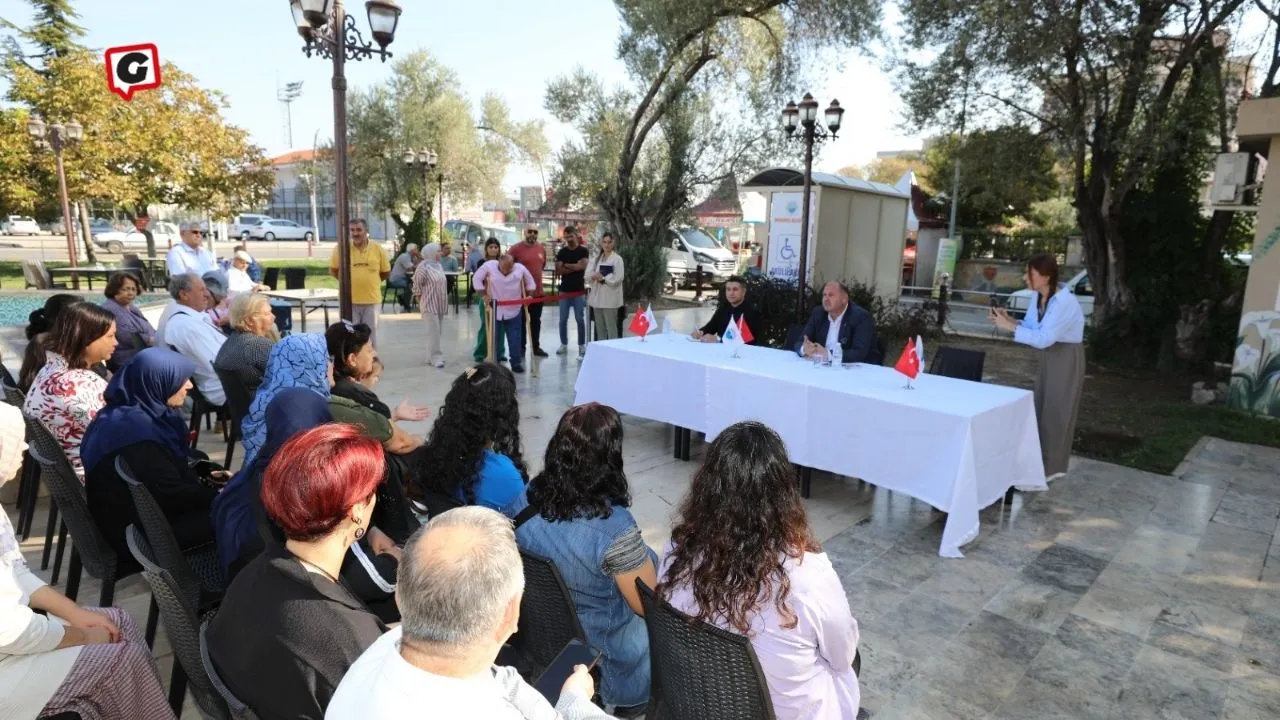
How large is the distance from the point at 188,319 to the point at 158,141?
13.7 meters

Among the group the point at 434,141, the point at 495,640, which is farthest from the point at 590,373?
the point at 434,141

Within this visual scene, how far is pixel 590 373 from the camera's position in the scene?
5.87 meters

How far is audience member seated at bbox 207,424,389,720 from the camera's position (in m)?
1.48

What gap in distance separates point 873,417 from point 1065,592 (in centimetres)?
122

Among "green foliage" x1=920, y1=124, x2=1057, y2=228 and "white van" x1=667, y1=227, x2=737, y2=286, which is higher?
"green foliage" x1=920, y1=124, x2=1057, y2=228

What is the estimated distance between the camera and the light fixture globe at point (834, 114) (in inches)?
411

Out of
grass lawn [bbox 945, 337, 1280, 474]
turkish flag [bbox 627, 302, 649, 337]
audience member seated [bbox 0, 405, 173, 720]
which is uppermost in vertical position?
turkish flag [bbox 627, 302, 649, 337]

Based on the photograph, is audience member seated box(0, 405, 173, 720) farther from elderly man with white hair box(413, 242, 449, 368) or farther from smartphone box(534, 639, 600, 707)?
elderly man with white hair box(413, 242, 449, 368)

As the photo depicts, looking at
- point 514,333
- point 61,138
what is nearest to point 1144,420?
point 514,333

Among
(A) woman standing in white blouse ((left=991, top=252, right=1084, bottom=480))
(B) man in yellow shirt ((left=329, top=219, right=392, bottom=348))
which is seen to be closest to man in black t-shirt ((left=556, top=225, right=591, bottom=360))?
(B) man in yellow shirt ((left=329, top=219, right=392, bottom=348))

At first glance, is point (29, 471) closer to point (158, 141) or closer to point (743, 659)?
point (743, 659)

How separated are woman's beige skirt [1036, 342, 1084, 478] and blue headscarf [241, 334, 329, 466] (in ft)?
14.2

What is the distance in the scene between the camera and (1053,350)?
4.80 meters

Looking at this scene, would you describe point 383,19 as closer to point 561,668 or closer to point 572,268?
point 572,268
